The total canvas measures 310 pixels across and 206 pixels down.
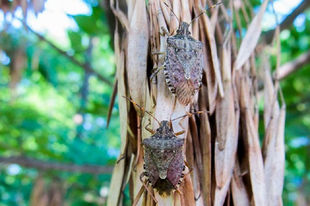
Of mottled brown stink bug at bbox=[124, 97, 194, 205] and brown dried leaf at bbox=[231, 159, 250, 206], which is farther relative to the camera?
brown dried leaf at bbox=[231, 159, 250, 206]

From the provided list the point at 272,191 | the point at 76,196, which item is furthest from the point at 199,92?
the point at 76,196

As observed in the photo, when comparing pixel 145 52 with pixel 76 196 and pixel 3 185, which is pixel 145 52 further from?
pixel 3 185

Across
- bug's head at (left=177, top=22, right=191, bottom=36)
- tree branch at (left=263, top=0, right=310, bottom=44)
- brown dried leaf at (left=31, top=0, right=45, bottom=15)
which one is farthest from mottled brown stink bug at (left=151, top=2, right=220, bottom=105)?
tree branch at (left=263, top=0, right=310, bottom=44)

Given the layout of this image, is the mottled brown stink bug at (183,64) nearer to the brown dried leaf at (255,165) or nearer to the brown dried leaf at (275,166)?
the brown dried leaf at (255,165)

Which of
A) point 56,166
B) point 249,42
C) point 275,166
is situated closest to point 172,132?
point 275,166

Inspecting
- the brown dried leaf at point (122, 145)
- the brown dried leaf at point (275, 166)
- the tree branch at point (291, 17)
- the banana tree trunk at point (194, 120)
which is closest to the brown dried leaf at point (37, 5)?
the banana tree trunk at point (194, 120)

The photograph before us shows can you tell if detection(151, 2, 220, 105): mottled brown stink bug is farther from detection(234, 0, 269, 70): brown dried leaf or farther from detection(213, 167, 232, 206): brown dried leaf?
detection(213, 167, 232, 206): brown dried leaf
